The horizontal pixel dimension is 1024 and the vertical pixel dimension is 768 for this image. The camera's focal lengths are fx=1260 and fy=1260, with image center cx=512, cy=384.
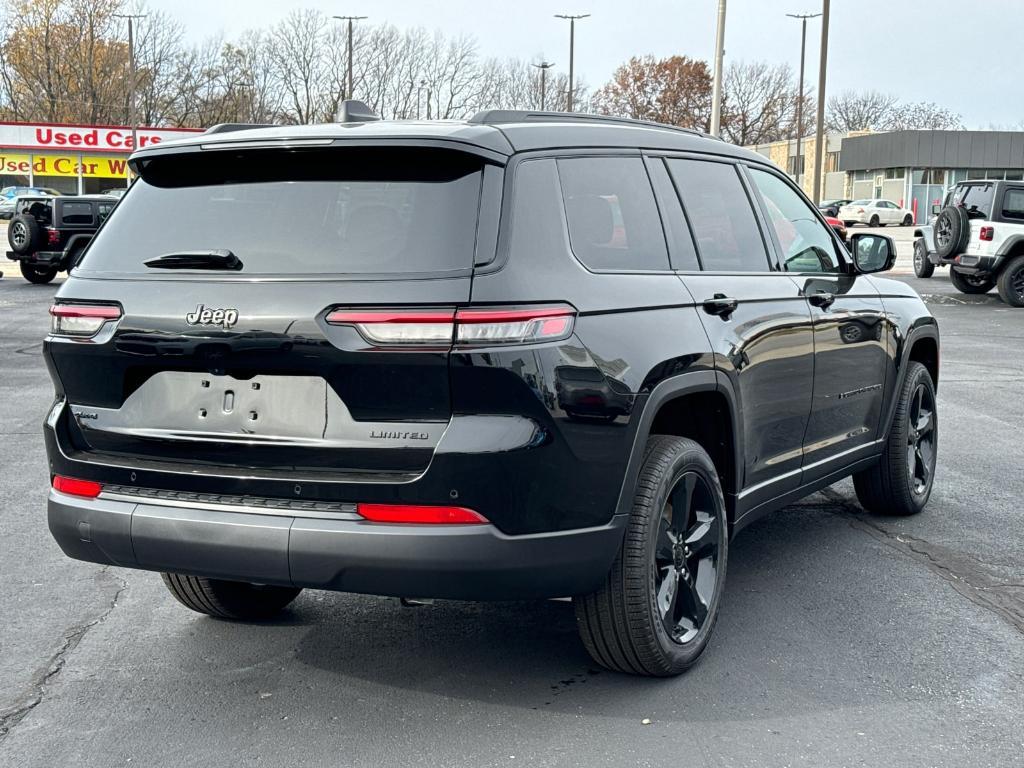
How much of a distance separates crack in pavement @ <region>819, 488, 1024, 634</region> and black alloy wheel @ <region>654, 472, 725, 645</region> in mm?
1255

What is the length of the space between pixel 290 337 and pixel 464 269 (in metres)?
0.51

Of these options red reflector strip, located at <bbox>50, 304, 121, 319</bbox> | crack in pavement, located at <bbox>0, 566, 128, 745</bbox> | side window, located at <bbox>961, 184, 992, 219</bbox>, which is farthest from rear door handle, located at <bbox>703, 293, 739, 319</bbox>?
side window, located at <bbox>961, 184, 992, 219</bbox>

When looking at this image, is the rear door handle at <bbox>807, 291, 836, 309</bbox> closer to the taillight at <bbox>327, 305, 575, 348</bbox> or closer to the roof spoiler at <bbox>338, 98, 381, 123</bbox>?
the roof spoiler at <bbox>338, 98, 381, 123</bbox>

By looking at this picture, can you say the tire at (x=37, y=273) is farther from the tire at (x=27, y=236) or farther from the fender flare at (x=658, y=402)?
the fender flare at (x=658, y=402)

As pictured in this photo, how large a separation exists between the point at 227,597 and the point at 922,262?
80.4 feet

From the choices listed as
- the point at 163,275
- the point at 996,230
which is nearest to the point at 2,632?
the point at 163,275

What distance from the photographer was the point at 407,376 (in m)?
3.37

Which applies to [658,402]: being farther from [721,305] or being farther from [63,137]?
[63,137]

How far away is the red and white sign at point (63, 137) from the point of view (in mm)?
62844

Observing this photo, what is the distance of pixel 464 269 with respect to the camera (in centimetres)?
341

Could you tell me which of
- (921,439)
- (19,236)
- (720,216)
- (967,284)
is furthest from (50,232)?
(720,216)

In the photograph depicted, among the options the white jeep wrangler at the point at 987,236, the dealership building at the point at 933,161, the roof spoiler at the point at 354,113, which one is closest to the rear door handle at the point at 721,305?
the roof spoiler at the point at 354,113

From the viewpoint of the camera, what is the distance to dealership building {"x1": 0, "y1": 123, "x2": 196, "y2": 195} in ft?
207

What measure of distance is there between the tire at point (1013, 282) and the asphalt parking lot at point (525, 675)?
17387 millimetres
